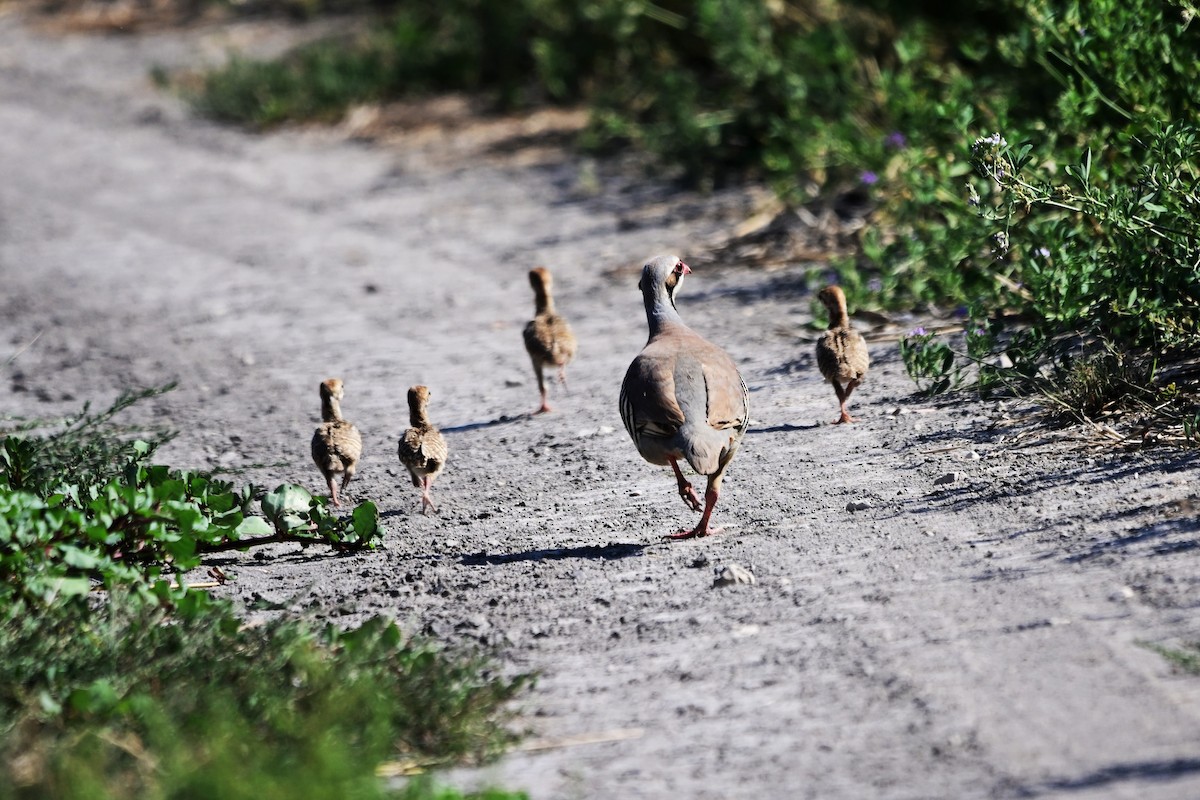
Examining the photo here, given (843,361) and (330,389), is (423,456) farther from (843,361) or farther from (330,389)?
(843,361)

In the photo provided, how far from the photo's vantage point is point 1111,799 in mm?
3982

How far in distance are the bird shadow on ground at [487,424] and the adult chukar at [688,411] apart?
2.01 m

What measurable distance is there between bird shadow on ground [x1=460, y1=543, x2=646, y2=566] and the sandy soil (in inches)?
0.7

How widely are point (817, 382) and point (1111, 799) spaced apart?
493cm

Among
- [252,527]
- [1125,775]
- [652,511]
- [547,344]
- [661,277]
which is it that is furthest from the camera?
[547,344]

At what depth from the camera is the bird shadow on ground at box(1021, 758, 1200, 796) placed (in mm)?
4059

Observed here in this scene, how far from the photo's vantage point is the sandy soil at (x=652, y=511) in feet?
14.9

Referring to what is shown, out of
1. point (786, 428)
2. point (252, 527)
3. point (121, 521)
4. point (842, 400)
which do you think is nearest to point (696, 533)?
point (786, 428)

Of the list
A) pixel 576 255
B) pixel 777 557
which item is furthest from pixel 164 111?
pixel 777 557

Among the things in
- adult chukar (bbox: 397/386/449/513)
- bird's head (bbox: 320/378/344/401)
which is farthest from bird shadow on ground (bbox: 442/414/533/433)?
adult chukar (bbox: 397/386/449/513)

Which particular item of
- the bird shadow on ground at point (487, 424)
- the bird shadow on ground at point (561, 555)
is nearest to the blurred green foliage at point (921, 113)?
the bird shadow on ground at point (561, 555)

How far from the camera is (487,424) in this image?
879 cm

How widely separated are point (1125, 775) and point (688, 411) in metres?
2.76

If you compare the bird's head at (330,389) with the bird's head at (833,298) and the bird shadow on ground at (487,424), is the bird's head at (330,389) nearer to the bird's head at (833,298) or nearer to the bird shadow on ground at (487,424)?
the bird shadow on ground at (487,424)
